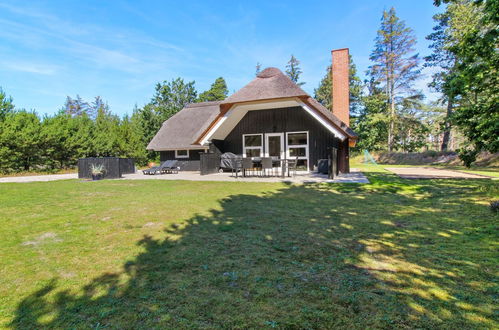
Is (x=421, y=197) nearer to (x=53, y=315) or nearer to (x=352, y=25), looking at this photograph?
(x=53, y=315)

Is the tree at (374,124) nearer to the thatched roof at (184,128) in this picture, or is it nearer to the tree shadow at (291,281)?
the thatched roof at (184,128)

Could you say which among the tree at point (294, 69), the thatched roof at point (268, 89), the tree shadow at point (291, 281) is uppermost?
the tree at point (294, 69)

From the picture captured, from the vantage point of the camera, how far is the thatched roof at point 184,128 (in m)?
20.7

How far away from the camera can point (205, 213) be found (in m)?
5.56

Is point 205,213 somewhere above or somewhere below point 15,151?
below

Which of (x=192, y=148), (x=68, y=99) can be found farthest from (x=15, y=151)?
(x=68, y=99)

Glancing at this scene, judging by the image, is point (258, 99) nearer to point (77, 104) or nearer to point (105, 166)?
point (105, 166)

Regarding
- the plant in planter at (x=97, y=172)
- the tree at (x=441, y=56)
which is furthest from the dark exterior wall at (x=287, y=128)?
the tree at (x=441, y=56)

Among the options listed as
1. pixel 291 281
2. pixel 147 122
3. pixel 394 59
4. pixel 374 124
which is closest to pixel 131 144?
pixel 147 122

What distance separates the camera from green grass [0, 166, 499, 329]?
205cm

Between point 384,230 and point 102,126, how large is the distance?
92.6 ft

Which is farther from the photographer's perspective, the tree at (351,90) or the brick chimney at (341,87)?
the tree at (351,90)

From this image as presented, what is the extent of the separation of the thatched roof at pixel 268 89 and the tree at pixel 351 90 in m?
31.6

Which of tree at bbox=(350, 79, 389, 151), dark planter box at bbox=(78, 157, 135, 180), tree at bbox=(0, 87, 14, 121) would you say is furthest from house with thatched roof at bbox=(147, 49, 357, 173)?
tree at bbox=(350, 79, 389, 151)
